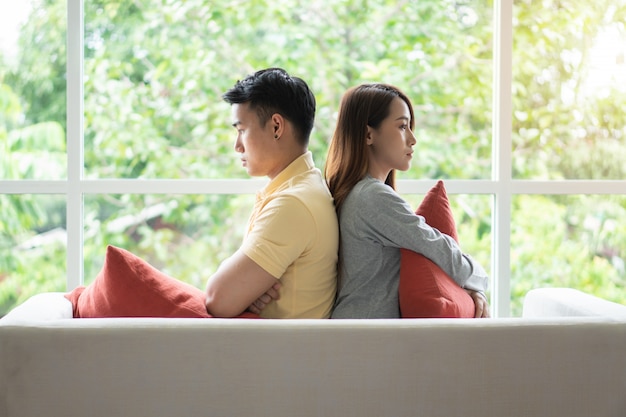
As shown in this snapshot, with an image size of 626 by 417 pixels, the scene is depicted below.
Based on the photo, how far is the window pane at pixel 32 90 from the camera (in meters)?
3.37

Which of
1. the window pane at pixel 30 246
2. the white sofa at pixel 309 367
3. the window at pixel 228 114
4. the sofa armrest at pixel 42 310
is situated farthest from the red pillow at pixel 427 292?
the window pane at pixel 30 246

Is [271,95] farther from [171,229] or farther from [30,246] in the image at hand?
[30,246]

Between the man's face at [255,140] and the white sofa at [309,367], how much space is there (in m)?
0.61

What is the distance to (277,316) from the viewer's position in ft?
7.13

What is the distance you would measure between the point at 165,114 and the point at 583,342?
2.04 metres

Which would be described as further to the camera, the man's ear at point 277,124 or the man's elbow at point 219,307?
the man's ear at point 277,124

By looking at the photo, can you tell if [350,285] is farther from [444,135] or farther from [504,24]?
[504,24]

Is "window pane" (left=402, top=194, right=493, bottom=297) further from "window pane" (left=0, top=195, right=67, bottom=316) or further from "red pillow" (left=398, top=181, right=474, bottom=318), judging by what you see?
"window pane" (left=0, top=195, right=67, bottom=316)

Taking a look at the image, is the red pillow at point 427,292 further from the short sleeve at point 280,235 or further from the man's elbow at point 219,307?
the man's elbow at point 219,307

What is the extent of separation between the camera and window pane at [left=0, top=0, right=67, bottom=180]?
11.0 feet

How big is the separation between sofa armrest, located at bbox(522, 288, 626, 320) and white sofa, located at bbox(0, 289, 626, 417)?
0.46 feet

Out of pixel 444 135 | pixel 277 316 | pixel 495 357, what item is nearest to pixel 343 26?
pixel 444 135

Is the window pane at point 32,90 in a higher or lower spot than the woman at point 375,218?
higher

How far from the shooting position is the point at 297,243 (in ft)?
Result: 6.98
